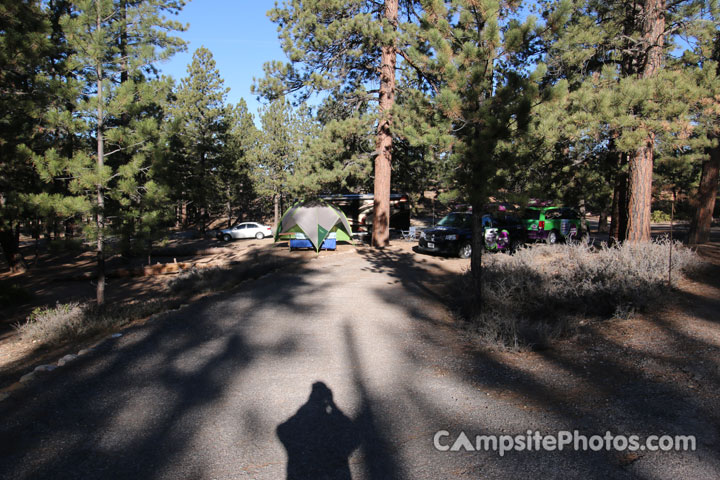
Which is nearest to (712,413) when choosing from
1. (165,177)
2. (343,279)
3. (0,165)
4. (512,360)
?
(512,360)

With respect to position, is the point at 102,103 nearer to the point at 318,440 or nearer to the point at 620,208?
the point at 318,440

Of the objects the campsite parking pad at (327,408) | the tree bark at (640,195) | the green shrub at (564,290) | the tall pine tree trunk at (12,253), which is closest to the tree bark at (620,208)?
the tree bark at (640,195)

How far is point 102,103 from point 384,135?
9.90 m

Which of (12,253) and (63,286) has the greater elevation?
(12,253)

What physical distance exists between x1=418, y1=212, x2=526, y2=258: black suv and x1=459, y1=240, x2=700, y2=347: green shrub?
392 centimetres

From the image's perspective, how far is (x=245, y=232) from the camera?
3356cm

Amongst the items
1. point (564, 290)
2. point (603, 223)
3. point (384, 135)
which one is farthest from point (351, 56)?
point (603, 223)

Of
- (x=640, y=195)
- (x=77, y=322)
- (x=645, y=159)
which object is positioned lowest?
(x=77, y=322)

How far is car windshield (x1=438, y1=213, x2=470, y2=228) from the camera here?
1448cm

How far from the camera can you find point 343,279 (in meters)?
11.1

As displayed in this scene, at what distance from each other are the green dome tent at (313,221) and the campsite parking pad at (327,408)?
11002mm

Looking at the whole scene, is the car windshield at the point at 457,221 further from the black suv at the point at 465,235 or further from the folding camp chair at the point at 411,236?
the folding camp chair at the point at 411,236

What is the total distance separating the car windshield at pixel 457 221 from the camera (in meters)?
14.5

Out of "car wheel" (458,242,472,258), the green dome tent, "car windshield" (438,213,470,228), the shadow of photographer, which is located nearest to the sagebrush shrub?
the shadow of photographer
